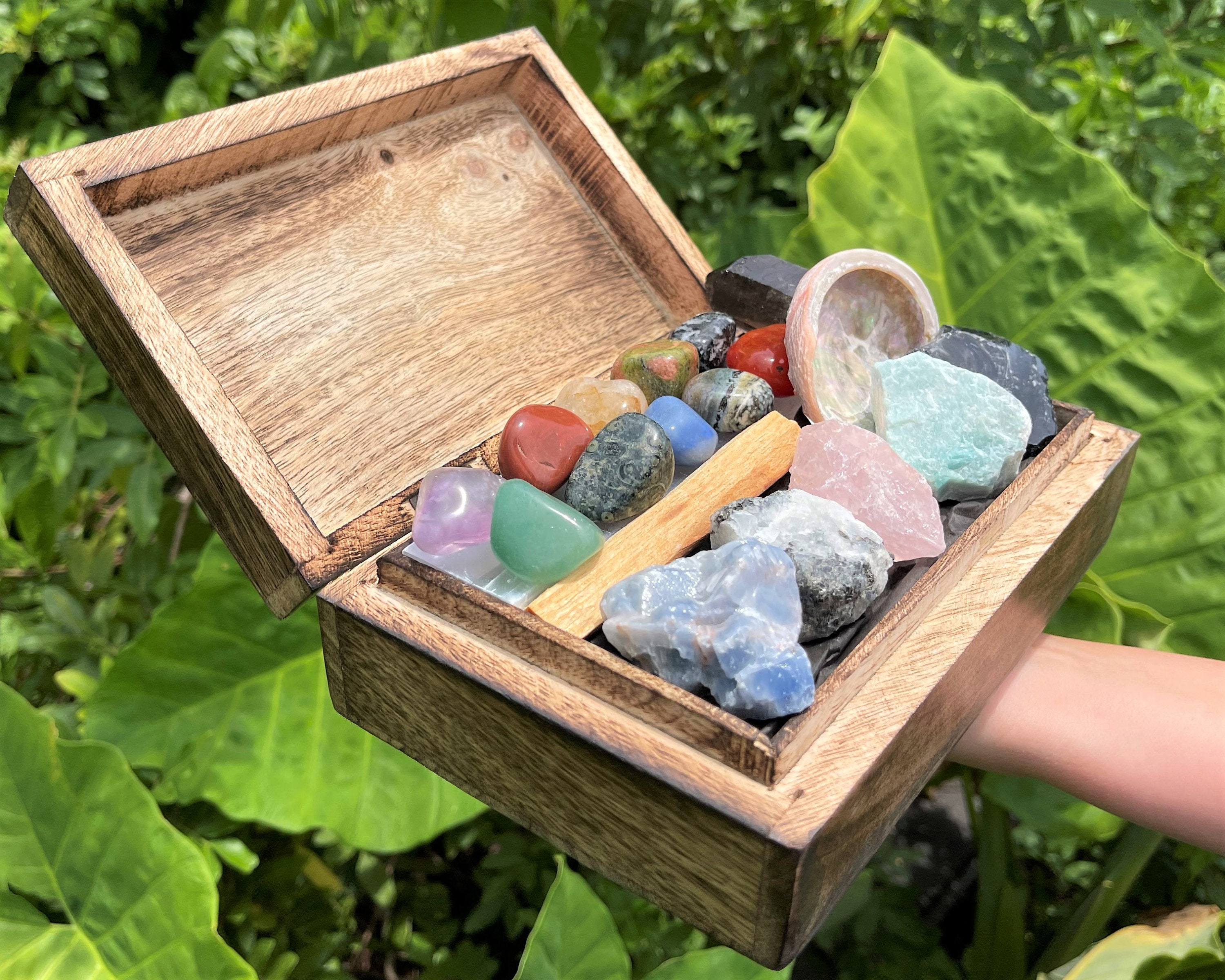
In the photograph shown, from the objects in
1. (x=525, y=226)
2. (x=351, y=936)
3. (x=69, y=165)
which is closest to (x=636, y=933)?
(x=351, y=936)

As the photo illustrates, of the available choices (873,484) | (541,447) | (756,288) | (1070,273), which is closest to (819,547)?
(873,484)

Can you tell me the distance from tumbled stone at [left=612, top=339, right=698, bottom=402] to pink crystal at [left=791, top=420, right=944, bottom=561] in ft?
0.37

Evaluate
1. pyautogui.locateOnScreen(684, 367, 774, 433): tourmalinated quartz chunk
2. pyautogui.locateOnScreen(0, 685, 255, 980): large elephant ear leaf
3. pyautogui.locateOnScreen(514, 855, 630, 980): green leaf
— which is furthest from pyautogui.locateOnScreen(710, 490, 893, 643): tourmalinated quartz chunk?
pyautogui.locateOnScreen(0, 685, 255, 980): large elephant ear leaf

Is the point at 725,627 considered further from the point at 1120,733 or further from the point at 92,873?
the point at 92,873

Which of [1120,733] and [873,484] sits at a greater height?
[873,484]

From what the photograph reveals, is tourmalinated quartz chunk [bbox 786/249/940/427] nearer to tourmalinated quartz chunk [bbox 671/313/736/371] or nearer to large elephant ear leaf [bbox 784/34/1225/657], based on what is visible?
tourmalinated quartz chunk [bbox 671/313/736/371]

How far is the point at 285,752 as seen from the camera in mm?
994

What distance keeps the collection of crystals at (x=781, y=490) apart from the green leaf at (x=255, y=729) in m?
0.43

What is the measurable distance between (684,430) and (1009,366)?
0.26m

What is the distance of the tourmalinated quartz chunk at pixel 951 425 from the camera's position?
2.27ft

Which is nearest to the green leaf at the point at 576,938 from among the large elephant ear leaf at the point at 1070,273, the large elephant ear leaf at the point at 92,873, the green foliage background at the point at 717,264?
the green foliage background at the point at 717,264

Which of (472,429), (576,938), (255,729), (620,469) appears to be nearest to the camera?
(620,469)

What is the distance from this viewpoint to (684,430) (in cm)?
71

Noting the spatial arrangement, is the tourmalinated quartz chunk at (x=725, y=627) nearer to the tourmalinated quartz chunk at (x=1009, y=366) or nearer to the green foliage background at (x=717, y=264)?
the tourmalinated quartz chunk at (x=1009, y=366)
